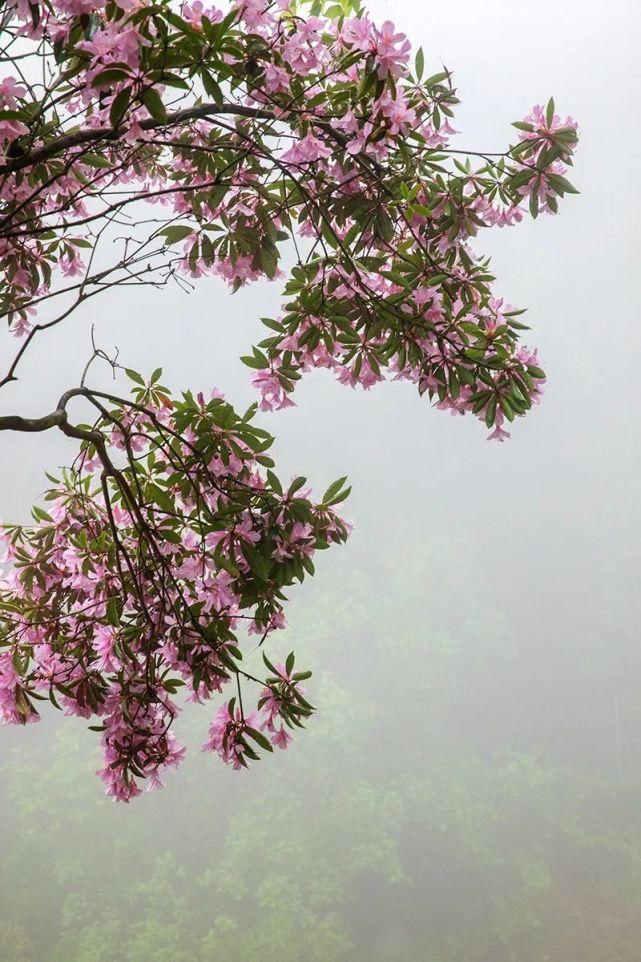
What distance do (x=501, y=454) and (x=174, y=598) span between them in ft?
47.0

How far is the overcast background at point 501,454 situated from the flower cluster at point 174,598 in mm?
7535

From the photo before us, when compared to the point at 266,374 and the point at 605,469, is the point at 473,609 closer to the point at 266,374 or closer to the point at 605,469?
the point at 605,469

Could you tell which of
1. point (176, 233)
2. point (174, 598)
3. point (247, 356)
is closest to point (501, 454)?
point (176, 233)

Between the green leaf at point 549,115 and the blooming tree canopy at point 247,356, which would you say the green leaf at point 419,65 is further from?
the green leaf at point 549,115

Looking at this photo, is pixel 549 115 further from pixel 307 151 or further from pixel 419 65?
pixel 307 151

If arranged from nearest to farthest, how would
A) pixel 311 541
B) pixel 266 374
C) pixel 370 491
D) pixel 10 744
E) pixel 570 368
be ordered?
pixel 311 541
pixel 266 374
pixel 10 744
pixel 370 491
pixel 570 368

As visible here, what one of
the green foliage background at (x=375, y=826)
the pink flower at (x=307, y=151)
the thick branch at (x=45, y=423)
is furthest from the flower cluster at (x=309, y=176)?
the green foliage background at (x=375, y=826)

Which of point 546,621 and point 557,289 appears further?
point 557,289

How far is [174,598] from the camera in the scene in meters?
1.65

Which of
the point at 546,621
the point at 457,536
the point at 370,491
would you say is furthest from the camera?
the point at 370,491

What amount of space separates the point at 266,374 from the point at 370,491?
536 inches

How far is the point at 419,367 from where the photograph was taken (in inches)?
64.0

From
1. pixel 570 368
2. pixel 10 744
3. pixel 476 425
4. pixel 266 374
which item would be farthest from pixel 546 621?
pixel 266 374

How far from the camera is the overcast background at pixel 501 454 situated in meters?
11.5
